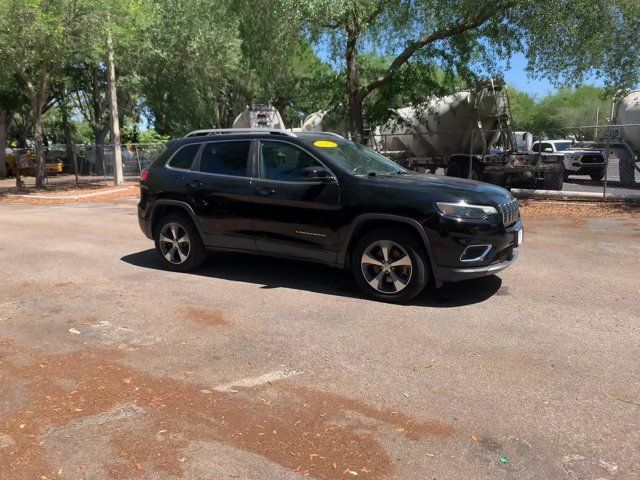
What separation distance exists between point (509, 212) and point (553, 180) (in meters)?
11.3

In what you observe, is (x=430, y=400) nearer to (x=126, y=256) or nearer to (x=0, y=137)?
(x=126, y=256)

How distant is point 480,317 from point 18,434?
3.75 m

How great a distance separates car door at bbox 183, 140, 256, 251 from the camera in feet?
20.9

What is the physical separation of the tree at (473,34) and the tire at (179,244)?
7.10m

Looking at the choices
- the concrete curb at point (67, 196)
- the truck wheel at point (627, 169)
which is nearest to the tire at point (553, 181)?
the truck wheel at point (627, 169)

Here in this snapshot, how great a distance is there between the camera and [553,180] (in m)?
15.8

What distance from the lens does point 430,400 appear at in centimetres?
362

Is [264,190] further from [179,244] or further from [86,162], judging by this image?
[86,162]

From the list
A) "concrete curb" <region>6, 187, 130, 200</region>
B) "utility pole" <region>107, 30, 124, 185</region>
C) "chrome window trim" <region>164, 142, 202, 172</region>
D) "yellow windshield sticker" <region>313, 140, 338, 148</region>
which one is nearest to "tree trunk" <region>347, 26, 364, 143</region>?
"utility pole" <region>107, 30, 124, 185</region>

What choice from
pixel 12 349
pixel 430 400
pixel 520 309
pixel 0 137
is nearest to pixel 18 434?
pixel 12 349

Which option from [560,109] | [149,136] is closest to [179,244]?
[149,136]

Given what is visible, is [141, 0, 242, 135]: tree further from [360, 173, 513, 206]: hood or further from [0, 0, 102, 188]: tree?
[360, 173, 513, 206]: hood

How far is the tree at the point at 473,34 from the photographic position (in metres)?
12.3

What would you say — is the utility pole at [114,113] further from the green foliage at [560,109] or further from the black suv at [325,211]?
the green foliage at [560,109]
